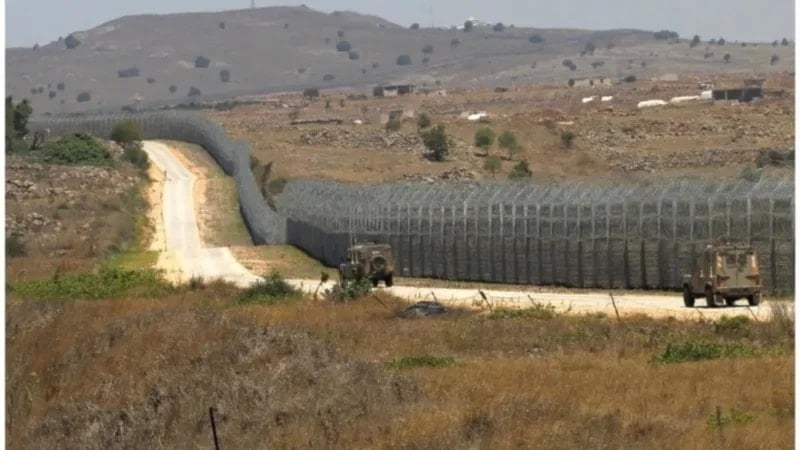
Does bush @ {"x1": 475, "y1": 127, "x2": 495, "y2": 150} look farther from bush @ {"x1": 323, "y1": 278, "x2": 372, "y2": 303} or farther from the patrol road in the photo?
bush @ {"x1": 323, "y1": 278, "x2": 372, "y2": 303}

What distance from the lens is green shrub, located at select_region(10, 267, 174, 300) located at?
51719mm

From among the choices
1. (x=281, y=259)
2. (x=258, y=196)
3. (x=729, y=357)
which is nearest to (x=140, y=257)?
(x=281, y=259)

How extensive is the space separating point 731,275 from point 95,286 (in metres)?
18.1

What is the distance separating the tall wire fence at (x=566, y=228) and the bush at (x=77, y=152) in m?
57.5

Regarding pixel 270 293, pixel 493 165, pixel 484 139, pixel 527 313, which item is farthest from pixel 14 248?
pixel 484 139

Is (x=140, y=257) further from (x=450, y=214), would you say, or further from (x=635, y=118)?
(x=635, y=118)

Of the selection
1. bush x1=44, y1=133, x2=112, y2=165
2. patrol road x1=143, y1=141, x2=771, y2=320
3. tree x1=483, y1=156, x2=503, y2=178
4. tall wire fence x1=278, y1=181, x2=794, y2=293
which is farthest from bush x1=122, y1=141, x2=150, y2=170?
tall wire fence x1=278, y1=181, x2=794, y2=293

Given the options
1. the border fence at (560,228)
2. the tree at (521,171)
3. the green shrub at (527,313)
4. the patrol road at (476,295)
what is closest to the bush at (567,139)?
the tree at (521,171)

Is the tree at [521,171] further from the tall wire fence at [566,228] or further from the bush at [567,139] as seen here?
the tall wire fence at [566,228]

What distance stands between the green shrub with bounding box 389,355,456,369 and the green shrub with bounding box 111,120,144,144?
4750 inches

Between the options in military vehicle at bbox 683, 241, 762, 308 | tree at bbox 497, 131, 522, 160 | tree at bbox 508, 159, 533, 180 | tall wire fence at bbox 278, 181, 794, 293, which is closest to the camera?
military vehicle at bbox 683, 241, 762, 308

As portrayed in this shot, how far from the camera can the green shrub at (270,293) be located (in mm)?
50244

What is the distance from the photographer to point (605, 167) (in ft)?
434

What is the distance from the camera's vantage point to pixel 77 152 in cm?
12988
